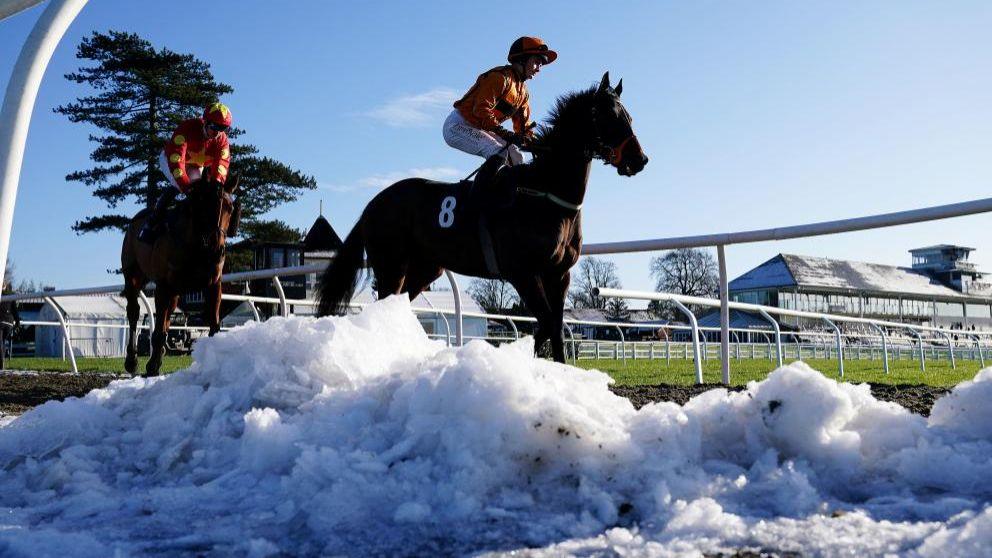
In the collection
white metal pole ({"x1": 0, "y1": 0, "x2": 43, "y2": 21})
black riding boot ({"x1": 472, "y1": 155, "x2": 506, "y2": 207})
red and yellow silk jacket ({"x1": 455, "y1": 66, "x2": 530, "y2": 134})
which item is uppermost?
red and yellow silk jacket ({"x1": 455, "y1": 66, "x2": 530, "y2": 134})

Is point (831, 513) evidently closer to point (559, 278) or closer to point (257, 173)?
point (559, 278)

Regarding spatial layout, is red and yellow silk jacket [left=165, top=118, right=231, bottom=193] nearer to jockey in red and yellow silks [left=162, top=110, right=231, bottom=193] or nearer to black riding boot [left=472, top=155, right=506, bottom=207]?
jockey in red and yellow silks [left=162, top=110, right=231, bottom=193]

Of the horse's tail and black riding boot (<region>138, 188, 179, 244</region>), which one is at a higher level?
black riding boot (<region>138, 188, 179, 244</region>)

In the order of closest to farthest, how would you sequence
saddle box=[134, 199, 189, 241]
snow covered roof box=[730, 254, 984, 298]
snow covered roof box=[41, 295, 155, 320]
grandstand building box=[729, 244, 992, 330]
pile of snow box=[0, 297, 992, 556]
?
pile of snow box=[0, 297, 992, 556] < saddle box=[134, 199, 189, 241] < snow covered roof box=[41, 295, 155, 320] < grandstand building box=[729, 244, 992, 330] < snow covered roof box=[730, 254, 984, 298]

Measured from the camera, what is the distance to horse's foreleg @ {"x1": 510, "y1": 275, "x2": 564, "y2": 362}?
16.9 feet

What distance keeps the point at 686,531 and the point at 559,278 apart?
379 centimetres

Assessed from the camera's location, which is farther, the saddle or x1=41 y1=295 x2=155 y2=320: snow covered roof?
x1=41 y1=295 x2=155 y2=320: snow covered roof

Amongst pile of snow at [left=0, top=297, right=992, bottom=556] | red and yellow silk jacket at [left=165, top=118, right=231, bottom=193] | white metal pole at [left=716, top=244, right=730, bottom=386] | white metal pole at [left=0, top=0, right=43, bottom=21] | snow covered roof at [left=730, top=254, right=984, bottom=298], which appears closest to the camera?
pile of snow at [left=0, top=297, right=992, bottom=556]

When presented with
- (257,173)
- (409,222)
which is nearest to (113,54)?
(257,173)

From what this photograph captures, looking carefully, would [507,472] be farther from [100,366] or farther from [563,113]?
[100,366]

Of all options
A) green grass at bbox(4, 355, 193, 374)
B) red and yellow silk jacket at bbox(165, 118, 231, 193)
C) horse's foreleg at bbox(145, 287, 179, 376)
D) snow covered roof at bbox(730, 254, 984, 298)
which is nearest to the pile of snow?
horse's foreleg at bbox(145, 287, 179, 376)

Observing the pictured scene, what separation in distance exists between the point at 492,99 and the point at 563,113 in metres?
0.61

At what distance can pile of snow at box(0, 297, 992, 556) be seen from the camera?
5.83ft

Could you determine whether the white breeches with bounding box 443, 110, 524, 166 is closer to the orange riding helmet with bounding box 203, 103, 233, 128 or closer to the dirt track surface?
the dirt track surface
